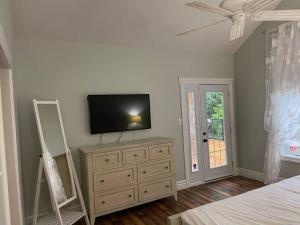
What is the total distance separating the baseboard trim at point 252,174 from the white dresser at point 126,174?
1786mm

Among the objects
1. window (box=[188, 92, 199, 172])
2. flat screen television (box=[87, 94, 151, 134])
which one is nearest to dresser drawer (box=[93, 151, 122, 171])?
flat screen television (box=[87, 94, 151, 134])

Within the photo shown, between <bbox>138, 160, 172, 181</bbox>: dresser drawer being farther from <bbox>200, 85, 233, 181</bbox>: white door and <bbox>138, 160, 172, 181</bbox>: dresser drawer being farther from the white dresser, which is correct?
<bbox>200, 85, 233, 181</bbox>: white door

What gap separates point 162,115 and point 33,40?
228 cm

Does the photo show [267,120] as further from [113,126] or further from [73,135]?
[73,135]

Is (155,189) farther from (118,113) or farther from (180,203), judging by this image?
(118,113)

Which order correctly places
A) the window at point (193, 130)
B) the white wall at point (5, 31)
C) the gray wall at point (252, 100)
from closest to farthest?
the white wall at point (5, 31)
the gray wall at point (252, 100)
the window at point (193, 130)

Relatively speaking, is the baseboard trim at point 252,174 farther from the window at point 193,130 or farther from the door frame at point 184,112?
the window at point 193,130

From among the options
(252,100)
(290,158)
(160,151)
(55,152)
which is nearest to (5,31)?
(55,152)

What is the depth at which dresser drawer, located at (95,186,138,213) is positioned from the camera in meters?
3.08

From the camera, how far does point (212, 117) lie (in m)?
4.54

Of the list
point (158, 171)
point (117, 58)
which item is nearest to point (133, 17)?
point (117, 58)

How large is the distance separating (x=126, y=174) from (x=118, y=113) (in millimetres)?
924

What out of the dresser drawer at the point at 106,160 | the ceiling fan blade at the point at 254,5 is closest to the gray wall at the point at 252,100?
the ceiling fan blade at the point at 254,5

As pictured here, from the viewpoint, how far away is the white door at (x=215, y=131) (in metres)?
4.45
